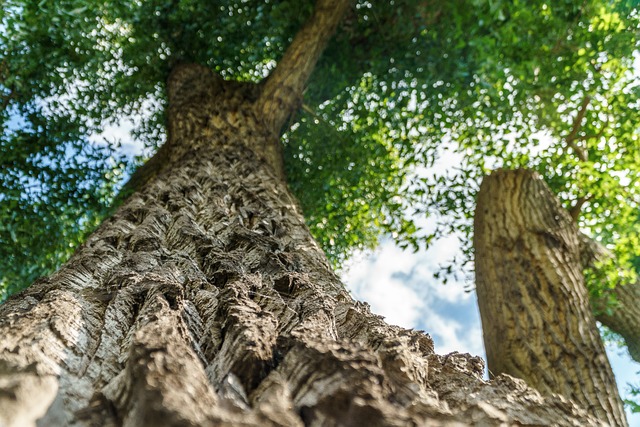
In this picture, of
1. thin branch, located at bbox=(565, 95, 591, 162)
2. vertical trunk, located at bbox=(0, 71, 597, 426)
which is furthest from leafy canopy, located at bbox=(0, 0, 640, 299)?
vertical trunk, located at bbox=(0, 71, 597, 426)

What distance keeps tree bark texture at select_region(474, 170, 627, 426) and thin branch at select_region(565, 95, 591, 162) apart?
190cm

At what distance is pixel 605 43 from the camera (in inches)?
222

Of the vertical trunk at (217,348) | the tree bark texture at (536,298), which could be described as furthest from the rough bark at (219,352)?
the tree bark texture at (536,298)

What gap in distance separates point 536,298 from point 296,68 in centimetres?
327

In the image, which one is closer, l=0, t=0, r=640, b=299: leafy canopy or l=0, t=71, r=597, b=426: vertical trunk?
l=0, t=71, r=597, b=426: vertical trunk

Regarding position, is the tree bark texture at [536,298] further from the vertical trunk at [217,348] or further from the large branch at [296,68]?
the large branch at [296,68]

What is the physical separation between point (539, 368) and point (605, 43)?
4280mm

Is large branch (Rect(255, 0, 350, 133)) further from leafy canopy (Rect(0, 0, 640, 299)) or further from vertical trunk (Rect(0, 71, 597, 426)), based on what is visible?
vertical trunk (Rect(0, 71, 597, 426))

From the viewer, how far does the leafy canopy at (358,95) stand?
5391 millimetres

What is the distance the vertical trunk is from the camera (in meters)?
0.76

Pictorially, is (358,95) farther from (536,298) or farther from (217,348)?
Answer: (217,348)

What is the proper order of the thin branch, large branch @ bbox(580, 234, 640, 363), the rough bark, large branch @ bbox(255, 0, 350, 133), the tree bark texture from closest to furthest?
the rough bark < the tree bark texture < large branch @ bbox(255, 0, 350, 133) < large branch @ bbox(580, 234, 640, 363) < the thin branch

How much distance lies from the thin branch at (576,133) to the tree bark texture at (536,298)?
1904mm

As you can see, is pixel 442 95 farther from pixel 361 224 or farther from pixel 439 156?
pixel 361 224
